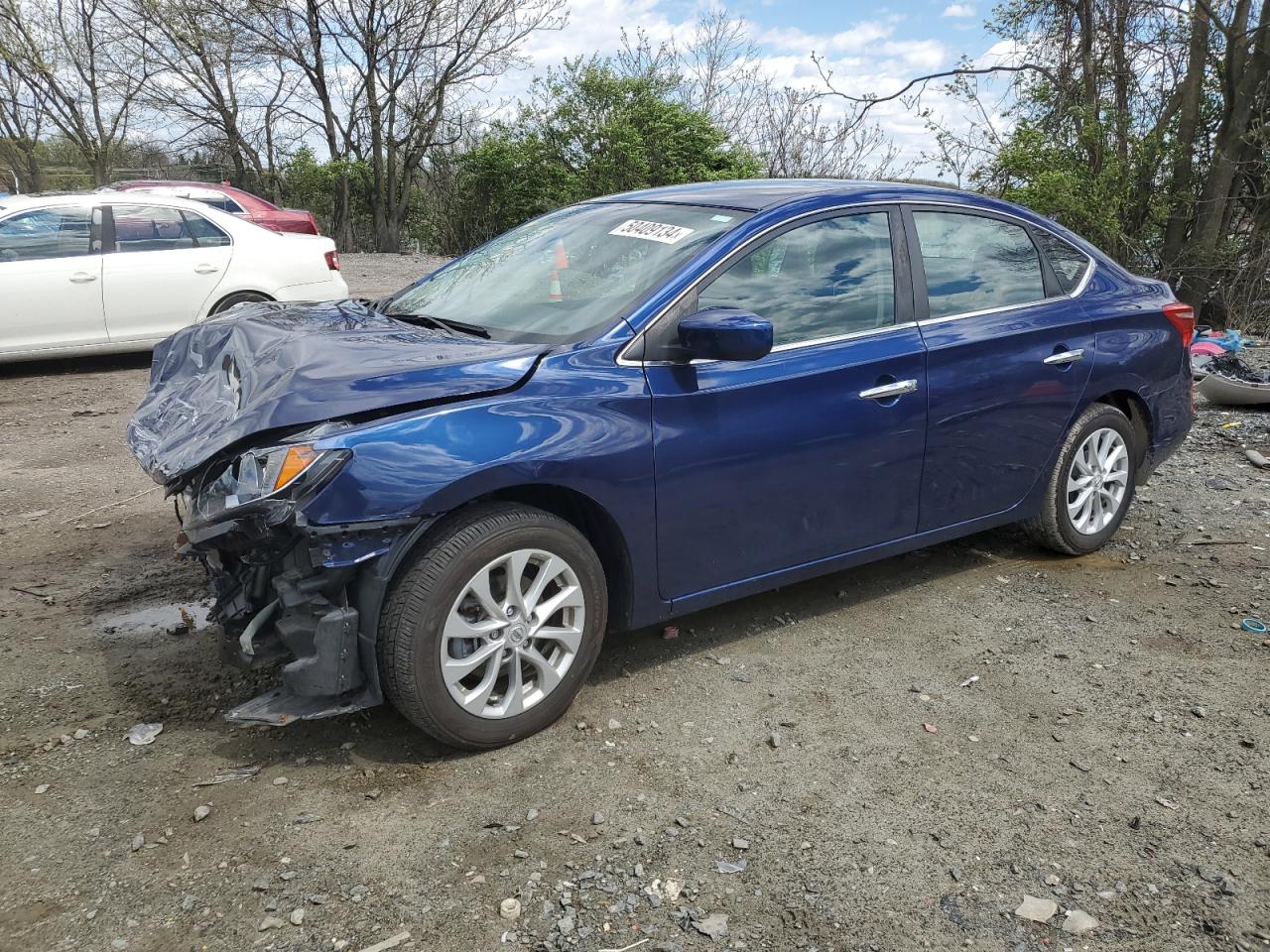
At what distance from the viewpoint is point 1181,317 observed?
5086mm

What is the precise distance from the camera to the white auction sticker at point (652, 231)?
387 cm

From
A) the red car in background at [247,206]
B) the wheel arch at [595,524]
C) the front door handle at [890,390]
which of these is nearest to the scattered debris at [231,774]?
the wheel arch at [595,524]

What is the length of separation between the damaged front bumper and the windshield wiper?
98cm

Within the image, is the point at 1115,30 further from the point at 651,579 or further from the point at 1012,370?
the point at 651,579

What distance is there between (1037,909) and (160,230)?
9221 mm

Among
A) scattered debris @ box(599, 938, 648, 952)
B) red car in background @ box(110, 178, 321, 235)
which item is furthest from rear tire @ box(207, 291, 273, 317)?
scattered debris @ box(599, 938, 648, 952)

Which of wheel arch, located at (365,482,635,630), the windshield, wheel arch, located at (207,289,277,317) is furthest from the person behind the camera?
wheel arch, located at (207,289,277,317)

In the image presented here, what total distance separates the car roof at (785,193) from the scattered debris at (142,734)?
2.72m

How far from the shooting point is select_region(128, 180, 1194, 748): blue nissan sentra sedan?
303cm

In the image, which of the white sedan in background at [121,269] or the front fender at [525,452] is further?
the white sedan in background at [121,269]

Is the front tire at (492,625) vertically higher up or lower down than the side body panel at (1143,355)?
lower down

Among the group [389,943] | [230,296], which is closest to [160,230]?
[230,296]

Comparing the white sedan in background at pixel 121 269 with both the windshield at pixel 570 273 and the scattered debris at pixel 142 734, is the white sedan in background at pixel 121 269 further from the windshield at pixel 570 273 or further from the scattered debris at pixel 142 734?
the scattered debris at pixel 142 734

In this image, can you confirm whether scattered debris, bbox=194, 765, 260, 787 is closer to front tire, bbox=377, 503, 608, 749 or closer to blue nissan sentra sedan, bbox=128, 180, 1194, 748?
blue nissan sentra sedan, bbox=128, 180, 1194, 748
